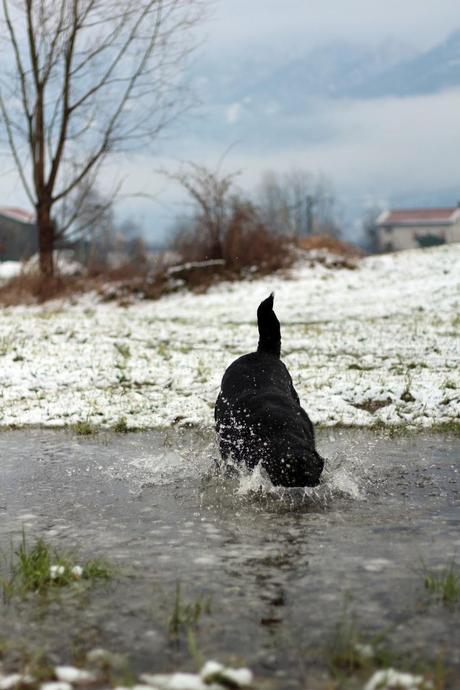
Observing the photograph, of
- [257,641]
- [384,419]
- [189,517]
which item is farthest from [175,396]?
[257,641]

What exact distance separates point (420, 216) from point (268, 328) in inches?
4009

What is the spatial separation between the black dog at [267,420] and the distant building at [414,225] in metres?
94.3

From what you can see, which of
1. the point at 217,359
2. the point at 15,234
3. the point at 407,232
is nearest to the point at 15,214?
the point at 15,234

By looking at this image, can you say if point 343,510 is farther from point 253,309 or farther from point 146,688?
point 253,309

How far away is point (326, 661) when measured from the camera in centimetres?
286

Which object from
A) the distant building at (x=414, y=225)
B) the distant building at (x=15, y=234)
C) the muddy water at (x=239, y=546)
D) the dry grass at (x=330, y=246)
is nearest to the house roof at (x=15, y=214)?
the distant building at (x=15, y=234)

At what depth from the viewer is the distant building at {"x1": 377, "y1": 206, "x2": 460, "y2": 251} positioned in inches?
3949

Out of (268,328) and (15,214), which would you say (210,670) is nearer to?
(268,328)

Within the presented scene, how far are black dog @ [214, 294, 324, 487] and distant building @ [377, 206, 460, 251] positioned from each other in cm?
9433

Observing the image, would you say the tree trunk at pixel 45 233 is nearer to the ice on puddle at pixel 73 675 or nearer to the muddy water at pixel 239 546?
the muddy water at pixel 239 546

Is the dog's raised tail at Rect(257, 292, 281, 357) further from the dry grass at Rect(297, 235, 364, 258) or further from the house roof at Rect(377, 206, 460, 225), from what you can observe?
the house roof at Rect(377, 206, 460, 225)

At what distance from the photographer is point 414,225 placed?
10162 cm

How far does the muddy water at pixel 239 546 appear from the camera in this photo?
308 cm

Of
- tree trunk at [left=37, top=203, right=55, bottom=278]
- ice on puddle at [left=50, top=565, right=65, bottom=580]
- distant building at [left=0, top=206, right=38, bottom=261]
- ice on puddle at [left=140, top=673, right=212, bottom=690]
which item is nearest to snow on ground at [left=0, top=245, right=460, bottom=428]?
tree trunk at [left=37, top=203, right=55, bottom=278]
